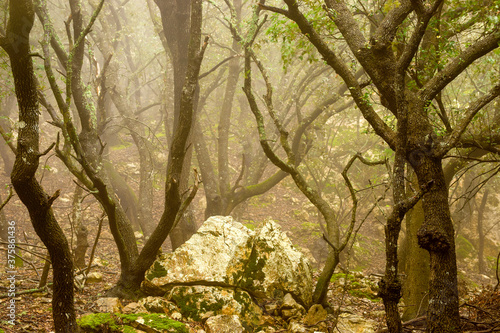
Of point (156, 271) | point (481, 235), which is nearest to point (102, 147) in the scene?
point (156, 271)

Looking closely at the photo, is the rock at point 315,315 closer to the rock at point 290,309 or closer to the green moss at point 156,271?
the rock at point 290,309

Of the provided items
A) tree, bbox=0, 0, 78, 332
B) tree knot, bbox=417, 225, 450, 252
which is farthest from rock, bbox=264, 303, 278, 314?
tree, bbox=0, 0, 78, 332

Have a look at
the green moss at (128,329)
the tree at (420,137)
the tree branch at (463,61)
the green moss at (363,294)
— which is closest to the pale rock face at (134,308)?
the green moss at (128,329)

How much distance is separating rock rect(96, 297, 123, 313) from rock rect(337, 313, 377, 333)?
3.29 m

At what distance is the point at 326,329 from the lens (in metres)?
5.20

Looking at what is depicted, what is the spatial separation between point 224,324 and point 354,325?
1969mm

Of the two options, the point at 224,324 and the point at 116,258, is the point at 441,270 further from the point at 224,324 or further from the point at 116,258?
the point at 116,258

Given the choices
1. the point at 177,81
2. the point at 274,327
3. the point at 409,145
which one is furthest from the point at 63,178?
the point at 409,145

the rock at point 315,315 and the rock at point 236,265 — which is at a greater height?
the rock at point 236,265

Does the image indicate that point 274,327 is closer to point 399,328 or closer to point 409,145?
point 399,328

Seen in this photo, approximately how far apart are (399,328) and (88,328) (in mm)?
3687

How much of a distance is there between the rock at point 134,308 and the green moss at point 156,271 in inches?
20.6

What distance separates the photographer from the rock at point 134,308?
16.2ft

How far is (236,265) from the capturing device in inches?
230
